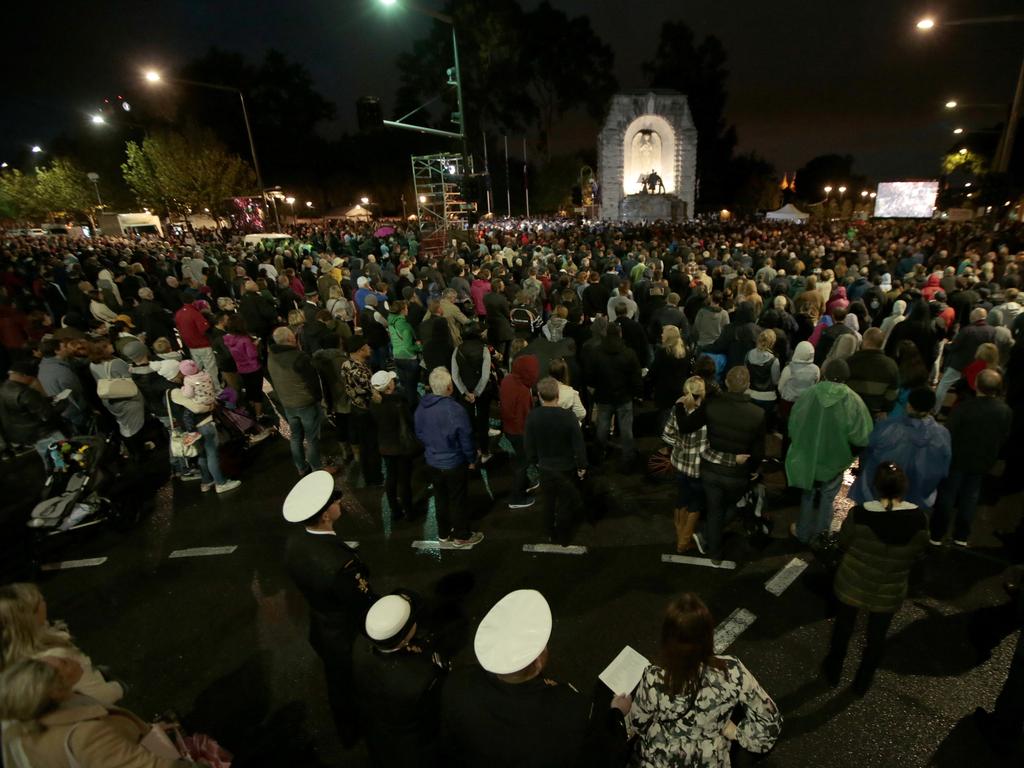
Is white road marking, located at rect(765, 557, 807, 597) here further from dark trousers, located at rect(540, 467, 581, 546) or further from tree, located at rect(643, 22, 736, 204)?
tree, located at rect(643, 22, 736, 204)

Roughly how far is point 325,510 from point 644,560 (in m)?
3.11

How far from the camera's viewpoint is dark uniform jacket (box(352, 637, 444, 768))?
2188 mm

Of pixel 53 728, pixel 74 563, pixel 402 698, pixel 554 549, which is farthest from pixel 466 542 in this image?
pixel 74 563

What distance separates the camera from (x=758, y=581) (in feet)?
14.8

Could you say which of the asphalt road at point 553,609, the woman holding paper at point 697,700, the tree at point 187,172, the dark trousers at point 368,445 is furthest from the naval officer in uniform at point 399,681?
the tree at point 187,172

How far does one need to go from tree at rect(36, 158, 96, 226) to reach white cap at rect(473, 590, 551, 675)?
65108 mm

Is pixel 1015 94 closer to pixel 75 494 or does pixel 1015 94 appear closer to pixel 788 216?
pixel 75 494

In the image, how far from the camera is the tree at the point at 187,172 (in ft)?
103

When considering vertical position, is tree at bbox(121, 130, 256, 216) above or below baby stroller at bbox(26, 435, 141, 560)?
above

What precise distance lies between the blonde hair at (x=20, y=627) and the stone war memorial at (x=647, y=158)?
45.3m

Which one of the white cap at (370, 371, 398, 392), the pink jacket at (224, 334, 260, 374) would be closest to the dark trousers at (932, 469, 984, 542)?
the white cap at (370, 371, 398, 392)

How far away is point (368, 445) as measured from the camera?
5.88 metres

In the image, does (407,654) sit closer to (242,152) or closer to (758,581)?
(758,581)

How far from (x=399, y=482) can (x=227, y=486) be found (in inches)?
98.2
